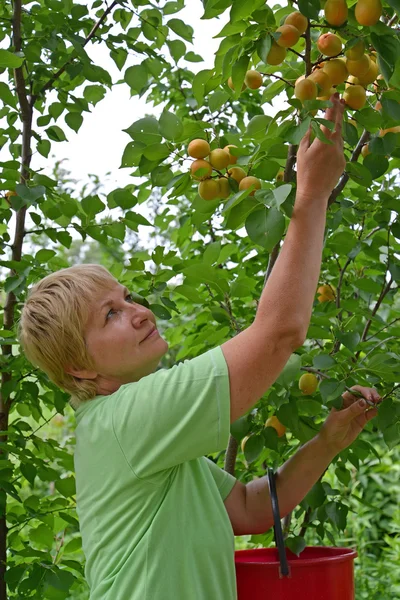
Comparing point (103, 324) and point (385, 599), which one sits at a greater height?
point (103, 324)

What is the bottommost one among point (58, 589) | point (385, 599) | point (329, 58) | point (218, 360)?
point (385, 599)

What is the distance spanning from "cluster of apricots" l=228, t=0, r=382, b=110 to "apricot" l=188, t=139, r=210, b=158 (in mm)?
223

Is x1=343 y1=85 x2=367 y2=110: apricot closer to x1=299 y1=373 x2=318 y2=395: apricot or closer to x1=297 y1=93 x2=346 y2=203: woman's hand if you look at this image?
x1=297 y1=93 x2=346 y2=203: woman's hand

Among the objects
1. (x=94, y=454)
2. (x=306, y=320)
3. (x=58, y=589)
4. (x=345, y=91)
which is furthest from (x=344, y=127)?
(x=58, y=589)

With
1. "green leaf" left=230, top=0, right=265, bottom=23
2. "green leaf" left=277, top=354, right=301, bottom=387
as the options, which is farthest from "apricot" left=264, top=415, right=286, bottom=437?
"green leaf" left=230, top=0, right=265, bottom=23

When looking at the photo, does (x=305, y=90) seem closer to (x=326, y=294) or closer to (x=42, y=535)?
(x=326, y=294)

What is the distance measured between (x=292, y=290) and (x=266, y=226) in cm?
11

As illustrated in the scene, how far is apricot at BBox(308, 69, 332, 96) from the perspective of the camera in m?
1.24

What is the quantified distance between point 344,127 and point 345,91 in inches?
3.2

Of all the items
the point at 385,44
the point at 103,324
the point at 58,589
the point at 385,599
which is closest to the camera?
the point at 385,44

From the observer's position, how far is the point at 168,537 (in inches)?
50.4

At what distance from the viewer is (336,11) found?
3.99 ft

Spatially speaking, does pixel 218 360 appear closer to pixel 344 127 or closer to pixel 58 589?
pixel 344 127

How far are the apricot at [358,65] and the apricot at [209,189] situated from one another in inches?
12.9
